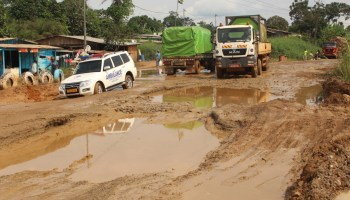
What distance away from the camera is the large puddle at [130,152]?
24.4 feet

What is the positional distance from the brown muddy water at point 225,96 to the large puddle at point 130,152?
376 centimetres

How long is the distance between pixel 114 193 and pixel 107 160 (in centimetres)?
238

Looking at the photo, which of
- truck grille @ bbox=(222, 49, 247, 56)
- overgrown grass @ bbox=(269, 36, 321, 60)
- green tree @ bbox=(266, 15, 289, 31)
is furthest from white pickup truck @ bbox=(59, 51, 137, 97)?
green tree @ bbox=(266, 15, 289, 31)

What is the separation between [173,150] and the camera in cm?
871

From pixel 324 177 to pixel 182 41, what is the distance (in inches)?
845

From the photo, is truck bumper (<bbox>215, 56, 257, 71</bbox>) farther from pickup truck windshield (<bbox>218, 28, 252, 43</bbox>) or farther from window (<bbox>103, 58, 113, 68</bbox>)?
window (<bbox>103, 58, 113, 68</bbox>)

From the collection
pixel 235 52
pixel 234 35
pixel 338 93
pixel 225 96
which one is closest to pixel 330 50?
pixel 234 35

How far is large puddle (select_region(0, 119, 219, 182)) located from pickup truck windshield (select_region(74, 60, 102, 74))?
6.65 meters

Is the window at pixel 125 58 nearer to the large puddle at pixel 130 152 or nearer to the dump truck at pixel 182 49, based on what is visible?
the dump truck at pixel 182 49

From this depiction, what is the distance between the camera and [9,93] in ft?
65.1

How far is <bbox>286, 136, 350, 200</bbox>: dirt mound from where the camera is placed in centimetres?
500

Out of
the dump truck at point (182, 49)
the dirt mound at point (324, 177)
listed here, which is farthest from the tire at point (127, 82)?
the dirt mound at point (324, 177)

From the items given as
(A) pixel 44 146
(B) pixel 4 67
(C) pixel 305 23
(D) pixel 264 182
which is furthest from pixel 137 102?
(C) pixel 305 23

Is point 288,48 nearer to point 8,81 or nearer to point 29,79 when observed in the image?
point 29,79
